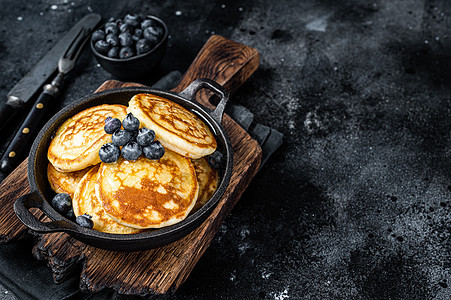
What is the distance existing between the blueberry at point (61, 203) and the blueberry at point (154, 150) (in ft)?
1.27

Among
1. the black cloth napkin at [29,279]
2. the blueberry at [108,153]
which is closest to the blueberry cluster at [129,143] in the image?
the blueberry at [108,153]

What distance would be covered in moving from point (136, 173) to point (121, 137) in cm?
16

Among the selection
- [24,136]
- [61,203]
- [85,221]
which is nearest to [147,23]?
[24,136]

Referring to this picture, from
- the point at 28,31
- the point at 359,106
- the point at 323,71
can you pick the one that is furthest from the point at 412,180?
the point at 28,31

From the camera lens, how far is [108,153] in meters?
1.61

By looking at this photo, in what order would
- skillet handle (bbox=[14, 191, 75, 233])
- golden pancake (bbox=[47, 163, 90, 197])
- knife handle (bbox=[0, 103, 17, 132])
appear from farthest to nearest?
knife handle (bbox=[0, 103, 17, 132]) → golden pancake (bbox=[47, 163, 90, 197]) → skillet handle (bbox=[14, 191, 75, 233])

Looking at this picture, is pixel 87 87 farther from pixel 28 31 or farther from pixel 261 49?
pixel 261 49

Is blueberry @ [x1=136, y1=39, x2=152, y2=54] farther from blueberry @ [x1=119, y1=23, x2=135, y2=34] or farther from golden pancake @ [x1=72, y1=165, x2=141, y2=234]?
golden pancake @ [x1=72, y1=165, x2=141, y2=234]

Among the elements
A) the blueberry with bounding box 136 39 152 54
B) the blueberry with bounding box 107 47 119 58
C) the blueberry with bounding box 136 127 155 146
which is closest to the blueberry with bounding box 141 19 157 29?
the blueberry with bounding box 136 39 152 54

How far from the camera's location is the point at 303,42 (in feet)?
10.4

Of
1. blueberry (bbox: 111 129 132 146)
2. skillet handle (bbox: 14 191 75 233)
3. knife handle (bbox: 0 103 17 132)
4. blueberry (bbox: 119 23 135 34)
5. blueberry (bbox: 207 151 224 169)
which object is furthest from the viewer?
blueberry (bbox: 119 23 135 34)

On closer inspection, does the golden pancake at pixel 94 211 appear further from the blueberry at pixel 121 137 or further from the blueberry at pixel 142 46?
the blueberry at pixel 142 46

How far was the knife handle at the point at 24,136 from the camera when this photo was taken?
7.73ft

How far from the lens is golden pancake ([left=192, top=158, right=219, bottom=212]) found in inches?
71.6
